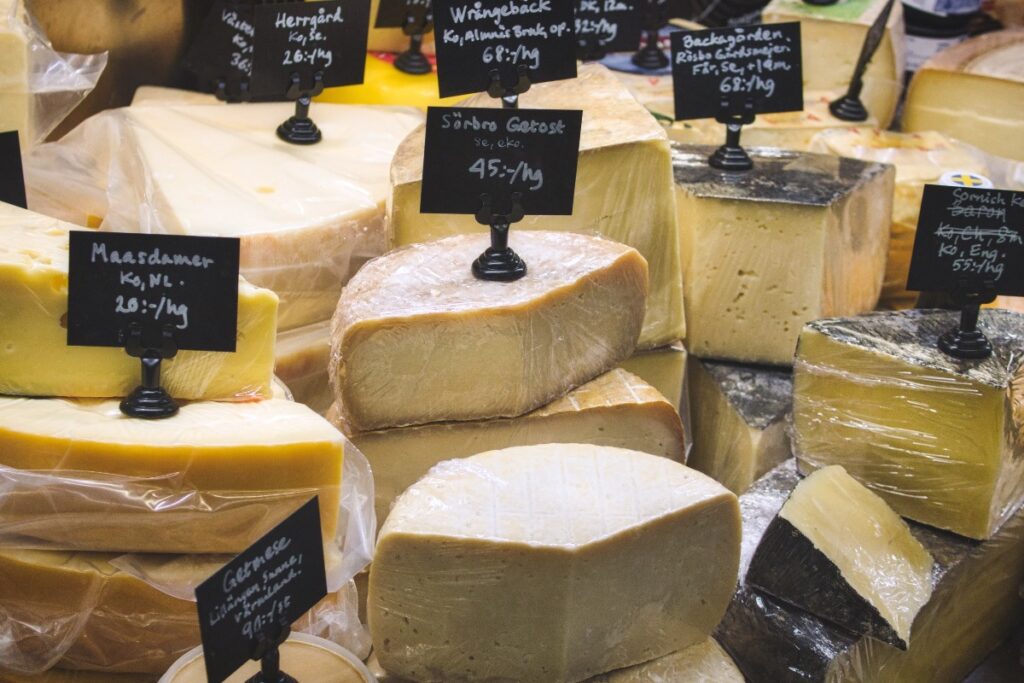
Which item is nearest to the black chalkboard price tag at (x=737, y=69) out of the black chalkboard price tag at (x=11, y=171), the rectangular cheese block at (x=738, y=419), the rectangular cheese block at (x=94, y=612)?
the rectangular cheese block at (x=738, y=419)

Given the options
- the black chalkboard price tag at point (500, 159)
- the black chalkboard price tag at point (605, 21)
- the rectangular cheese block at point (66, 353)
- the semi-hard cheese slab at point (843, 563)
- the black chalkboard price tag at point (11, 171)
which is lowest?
the semi-hard cheese slab at point (843, 563)

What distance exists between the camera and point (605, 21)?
301 centimetres

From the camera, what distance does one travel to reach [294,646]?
170 centimetres

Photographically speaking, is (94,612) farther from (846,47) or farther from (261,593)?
(846,47)

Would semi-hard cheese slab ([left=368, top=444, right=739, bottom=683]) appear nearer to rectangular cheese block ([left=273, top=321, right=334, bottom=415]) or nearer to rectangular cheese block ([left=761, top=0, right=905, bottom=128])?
rectangular cheese block ([left=273, top=321, right=334, bottom=415])

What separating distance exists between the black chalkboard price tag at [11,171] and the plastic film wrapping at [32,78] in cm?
26

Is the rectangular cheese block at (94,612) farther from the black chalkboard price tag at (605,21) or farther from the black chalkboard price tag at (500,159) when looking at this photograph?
the black chalkboard price tag at (605,21)

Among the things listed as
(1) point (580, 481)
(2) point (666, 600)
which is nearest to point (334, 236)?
(1) point (580, 481)

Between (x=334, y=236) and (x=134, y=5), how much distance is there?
3.43 ft

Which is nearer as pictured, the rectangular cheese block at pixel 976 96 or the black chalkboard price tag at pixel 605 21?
the black chalkboard price tag at pixel 605 21

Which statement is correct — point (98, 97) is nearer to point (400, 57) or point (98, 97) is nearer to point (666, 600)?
point (400, 57)

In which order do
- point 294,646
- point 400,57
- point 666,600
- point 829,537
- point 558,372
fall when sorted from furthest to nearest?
point 400,57, point 558,372, point 829,537, point 666,600, point 294,646

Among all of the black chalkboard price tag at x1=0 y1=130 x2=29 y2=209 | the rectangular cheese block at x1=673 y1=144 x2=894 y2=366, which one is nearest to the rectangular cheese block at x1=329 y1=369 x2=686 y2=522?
the rectangular cheese block at x1=673 y1=144 x2=894 y2=366

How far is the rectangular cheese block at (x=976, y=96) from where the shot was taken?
350 cm
